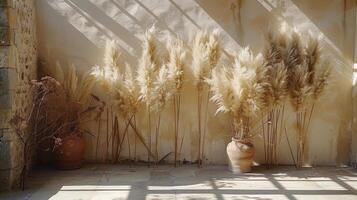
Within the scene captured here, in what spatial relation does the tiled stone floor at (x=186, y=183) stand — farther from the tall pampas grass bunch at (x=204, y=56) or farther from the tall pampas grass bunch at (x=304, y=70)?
the tall pampas grass bunch at (x=204, y=56)

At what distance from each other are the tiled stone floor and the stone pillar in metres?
0.27

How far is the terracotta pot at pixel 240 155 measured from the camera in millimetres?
5289

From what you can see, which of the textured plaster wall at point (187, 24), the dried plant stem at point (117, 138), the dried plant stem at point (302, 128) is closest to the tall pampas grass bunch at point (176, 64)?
the textured plaster wall at point (187, 24)

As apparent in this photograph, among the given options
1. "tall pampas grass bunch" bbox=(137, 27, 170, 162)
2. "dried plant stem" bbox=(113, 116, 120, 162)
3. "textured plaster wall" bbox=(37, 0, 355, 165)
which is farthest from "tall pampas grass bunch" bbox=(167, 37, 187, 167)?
→ "dried plant stem" bbox=(113, 116, 120, 162)

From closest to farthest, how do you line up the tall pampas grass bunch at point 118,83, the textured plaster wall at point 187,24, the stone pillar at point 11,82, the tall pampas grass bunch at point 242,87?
the stone pillar at point 11,82
the tall pampas grass bunch at point 242,87
the tall pampas grass bunch at point 118,83
the textured plaster wall at point 187,24

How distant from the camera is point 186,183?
4832 mm

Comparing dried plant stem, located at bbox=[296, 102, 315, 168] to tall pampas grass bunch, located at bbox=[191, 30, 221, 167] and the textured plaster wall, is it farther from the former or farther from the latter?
tall pampas grass bunch, located at bbox=[191, 30, 221, 167]

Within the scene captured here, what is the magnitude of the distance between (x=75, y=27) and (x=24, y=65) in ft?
3.41

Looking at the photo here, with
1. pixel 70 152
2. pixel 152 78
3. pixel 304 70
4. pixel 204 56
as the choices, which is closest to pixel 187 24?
pixel 204 56

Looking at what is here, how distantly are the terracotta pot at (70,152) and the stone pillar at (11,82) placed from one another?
0.63m

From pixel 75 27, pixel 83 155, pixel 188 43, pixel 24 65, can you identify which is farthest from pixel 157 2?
pixel 83 155

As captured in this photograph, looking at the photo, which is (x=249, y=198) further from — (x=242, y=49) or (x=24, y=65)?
(x=24, y=65)

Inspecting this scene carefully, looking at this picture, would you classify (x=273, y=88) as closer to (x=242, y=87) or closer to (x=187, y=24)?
(x=242, y=87)

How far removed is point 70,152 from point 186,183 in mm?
1546
